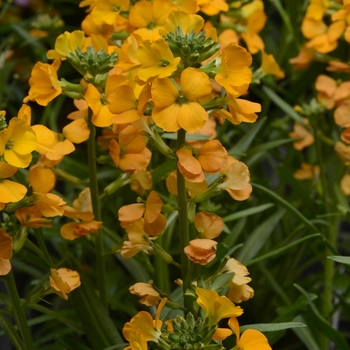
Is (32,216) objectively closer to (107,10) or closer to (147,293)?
(147,293)

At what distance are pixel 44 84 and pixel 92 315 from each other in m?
0.24

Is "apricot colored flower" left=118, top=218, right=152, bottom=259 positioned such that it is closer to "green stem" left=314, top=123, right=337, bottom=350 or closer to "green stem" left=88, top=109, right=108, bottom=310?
"green stem" left=88, top=109, right=108, bottom=310

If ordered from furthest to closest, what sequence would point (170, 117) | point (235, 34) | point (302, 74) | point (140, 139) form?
1. point (302, 74)
2. point (235, 34)
3. point (140, 139)
4. point (170, 117)

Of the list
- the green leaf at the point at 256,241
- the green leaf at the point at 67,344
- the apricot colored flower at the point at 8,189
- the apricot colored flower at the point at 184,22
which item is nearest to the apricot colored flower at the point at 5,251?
the apricot colored flower at the point at 8,189

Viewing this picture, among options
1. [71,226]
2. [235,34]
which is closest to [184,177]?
[71,226]

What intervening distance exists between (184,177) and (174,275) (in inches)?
17.9

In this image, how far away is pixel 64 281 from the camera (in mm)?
603

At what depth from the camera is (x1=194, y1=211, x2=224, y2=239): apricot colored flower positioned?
0.58 metres

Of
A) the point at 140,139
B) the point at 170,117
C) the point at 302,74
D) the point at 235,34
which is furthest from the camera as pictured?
the point at 302,74

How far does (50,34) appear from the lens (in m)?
1.08

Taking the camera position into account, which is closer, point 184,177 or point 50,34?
point 184,177

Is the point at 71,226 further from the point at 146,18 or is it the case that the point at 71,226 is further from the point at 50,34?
the point at 50,34

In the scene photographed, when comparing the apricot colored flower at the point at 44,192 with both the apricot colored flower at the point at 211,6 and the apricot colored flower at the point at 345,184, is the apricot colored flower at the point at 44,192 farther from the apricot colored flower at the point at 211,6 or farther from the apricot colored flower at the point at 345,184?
the apricot colored flower at the point at 345,184

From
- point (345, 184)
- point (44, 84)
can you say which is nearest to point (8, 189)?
point (44, 84)
